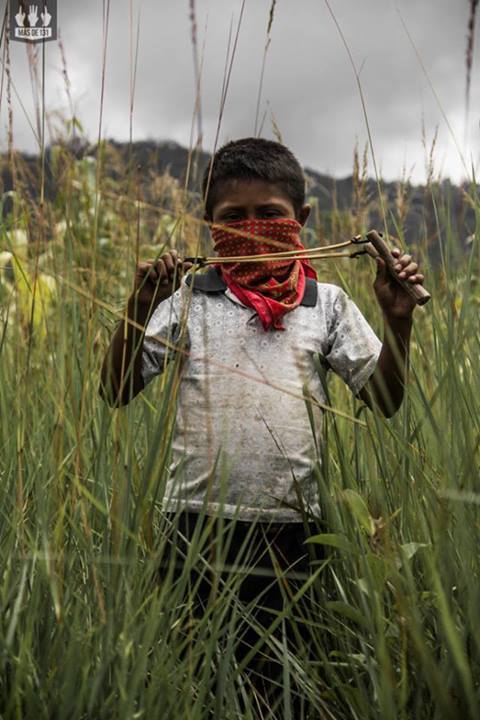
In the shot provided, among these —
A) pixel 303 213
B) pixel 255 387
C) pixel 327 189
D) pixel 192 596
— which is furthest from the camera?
pixel 327 189

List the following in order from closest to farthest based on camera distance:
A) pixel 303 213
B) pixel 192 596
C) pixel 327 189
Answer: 1. pixel 192 596
2. pixel 303 213
3. pixel 327 189

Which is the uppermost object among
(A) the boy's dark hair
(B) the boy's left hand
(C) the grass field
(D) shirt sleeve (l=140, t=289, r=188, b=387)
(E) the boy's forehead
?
(A) the boy's dark hair

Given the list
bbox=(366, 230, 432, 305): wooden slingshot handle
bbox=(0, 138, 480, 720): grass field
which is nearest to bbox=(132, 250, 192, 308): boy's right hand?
bbox=(0, 138, 480, 720): grass field

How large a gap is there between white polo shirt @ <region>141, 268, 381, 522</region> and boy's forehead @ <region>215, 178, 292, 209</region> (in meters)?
0.13

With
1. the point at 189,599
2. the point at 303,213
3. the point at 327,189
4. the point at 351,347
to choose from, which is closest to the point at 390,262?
the point at 351,347

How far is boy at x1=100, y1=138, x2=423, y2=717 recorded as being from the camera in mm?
1464

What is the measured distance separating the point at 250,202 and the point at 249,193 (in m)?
0.02

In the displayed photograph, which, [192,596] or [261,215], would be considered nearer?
[192,596]

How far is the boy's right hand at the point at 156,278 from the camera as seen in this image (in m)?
1.33

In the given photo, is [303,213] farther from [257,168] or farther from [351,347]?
[351,347]

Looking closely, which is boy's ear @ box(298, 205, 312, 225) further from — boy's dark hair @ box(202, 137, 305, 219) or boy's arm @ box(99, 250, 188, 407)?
boy's arm @ box(99, 250, 188, 407)

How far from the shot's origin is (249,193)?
1.54m

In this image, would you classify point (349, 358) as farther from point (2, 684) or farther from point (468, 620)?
point (2, 684)

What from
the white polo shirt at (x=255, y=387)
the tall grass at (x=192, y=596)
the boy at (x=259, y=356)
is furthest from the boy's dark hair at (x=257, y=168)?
the tall grass at (x=192, y=596)
